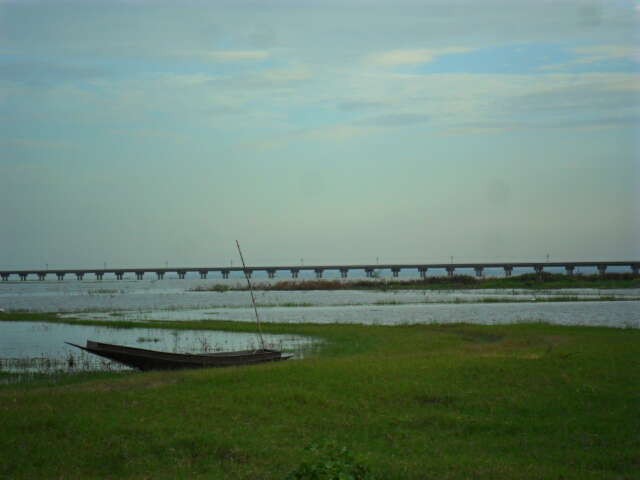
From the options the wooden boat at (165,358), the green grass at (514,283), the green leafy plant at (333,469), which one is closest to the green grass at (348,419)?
the green leafy plant at (333,469)

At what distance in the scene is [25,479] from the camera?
8.97m

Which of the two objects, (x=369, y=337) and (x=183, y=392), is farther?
(x=369, y=337)

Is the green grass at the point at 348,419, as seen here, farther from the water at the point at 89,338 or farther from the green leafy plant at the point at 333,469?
the water at the point at 89,338

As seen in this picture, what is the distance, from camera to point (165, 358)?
18.9 meters

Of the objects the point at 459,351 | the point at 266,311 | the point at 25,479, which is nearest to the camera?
the point at 25,479

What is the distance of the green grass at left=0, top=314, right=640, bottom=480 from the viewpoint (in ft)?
30.6

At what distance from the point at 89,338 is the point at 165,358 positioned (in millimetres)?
12374

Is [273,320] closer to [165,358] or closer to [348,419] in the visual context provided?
[165,358]

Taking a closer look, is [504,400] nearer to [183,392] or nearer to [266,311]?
[183,392]

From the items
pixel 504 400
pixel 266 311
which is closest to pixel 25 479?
pixel 504 400

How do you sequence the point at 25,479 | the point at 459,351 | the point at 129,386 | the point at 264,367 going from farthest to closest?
the point at 459,351
the point at 264,367
the point at 129,386
the point at 25,479

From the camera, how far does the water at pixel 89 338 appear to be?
21500 millimetres

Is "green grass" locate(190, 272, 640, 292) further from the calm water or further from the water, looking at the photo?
the water

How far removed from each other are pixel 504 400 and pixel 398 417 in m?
2.36
